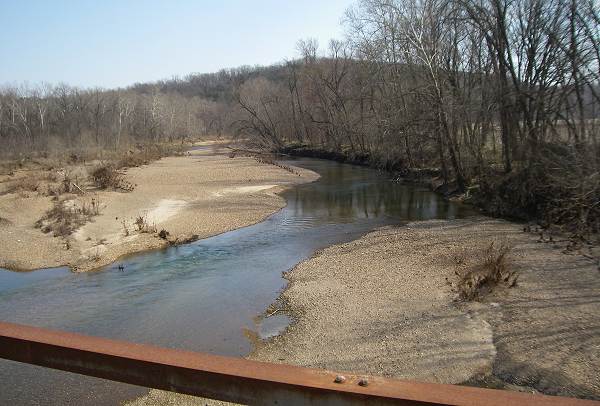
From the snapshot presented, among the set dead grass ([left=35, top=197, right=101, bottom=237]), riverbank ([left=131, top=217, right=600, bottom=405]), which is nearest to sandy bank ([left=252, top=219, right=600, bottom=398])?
riverbank ([left=131, top=217, right=600, bottom=405])

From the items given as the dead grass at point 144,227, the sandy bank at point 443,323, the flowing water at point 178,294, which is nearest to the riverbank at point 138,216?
the dead grass at point 144,227

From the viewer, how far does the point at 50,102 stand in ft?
291

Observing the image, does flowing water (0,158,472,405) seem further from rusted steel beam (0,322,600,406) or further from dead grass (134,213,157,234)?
rusted steel beam (0,322,600,406)

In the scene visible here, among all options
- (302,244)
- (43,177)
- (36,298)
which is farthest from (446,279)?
(43,177)

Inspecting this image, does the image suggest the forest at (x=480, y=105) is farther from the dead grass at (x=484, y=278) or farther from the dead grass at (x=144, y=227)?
the dead grass at (x=144, y=227)

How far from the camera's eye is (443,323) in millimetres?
10477

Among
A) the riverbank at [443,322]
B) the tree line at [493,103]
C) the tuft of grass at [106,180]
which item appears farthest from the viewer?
the tuft of grass at [106,180]

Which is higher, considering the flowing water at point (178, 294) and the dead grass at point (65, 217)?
the dead grass at point (65, 217)

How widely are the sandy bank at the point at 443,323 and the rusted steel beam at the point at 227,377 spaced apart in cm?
709

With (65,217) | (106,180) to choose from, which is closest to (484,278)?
(65,217)

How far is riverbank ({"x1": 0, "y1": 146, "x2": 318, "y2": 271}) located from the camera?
760 inches

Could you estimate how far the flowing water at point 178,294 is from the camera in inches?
362

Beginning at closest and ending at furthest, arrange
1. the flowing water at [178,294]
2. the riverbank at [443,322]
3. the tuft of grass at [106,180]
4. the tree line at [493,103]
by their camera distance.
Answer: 1. the riverbank at [443,322]
2. the flowing water at [178,294]
3. the tree line at [493,103]
4. the tuft of grass at [106,180]

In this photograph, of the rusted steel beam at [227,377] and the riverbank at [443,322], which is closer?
the rusted steel beam at [227,377]
